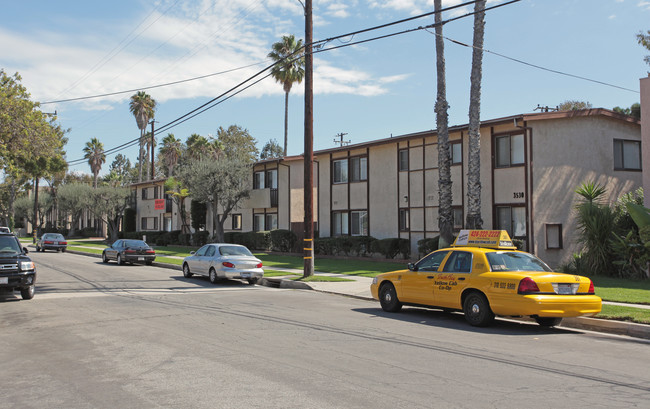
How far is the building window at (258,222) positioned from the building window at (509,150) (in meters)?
19.6

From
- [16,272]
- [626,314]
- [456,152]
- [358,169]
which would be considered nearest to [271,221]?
[358,169]

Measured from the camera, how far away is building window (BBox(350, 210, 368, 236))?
98.9 feet

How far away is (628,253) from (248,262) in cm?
1225

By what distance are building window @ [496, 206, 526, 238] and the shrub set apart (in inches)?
532

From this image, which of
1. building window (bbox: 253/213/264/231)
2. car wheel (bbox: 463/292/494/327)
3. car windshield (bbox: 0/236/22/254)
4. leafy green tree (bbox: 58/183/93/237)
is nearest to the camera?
car wheel (bbox: 463/292/494/327)

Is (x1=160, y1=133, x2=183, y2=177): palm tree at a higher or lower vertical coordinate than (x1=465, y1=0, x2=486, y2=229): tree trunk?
higher

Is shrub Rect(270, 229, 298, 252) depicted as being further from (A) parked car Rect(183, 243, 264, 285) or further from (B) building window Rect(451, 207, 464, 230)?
(A) parked car Rect(183, 243, 264, 285)

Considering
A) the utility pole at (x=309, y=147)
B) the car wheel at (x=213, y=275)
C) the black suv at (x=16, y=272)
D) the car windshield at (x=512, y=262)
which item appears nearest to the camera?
the car windshield at (x=512, y=262)

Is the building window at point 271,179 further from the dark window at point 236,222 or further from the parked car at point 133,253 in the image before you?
the parked car at point 133,253

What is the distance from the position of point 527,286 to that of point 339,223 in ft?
73.0

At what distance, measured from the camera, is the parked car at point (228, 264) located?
18586 millimetres

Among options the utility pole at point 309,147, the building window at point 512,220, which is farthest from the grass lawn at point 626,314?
the building window at point 512,220

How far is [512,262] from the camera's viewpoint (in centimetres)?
1087

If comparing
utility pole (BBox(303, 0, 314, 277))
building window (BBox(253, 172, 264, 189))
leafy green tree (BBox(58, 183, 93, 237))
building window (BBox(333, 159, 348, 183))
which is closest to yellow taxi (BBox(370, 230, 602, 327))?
utility pole (BBox(303, 0, 314, 277))
